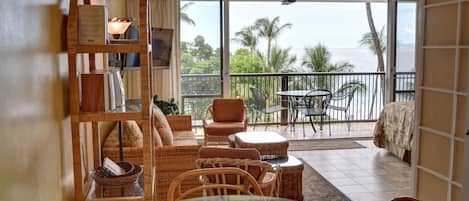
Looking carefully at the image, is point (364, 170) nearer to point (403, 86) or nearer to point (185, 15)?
point (403, 86)

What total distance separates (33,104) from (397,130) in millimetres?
4528

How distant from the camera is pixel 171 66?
6.36m

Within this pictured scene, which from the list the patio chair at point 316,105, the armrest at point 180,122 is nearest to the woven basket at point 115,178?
the armrest at point 180,122

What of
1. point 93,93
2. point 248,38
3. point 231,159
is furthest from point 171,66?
point 93,93

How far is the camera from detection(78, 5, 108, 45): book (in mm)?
2090

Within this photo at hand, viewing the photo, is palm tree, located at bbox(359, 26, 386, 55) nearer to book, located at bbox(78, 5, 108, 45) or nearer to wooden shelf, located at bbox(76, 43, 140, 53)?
wooden shelf, located at bbox(76, 43, 140, 53)

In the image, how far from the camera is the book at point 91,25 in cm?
209

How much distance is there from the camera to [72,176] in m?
2.26

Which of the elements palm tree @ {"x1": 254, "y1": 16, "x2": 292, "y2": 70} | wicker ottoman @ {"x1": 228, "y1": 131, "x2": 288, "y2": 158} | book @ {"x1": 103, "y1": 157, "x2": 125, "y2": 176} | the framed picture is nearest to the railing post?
palm tree @ {"x1": 254, "y1": 16, "x2": 292, "y2": 70}

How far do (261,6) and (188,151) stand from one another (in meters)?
5.75

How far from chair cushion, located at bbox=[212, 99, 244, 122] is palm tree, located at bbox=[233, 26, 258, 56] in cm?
302

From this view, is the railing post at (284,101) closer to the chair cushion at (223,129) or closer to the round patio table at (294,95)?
the round patio table at (294,95)

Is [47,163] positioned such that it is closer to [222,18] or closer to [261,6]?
[222,18]

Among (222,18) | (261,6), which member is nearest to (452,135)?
(222,18)
